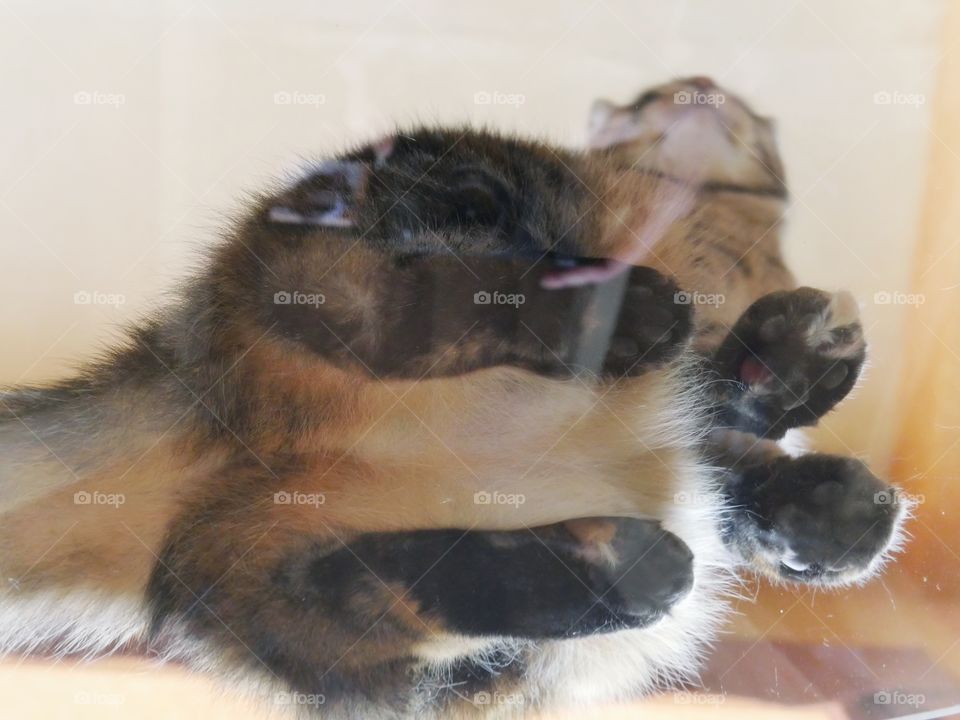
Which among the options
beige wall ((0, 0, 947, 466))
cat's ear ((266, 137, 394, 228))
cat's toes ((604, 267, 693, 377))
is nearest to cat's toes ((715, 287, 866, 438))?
cat's toes ((604, 267, 693, 377))

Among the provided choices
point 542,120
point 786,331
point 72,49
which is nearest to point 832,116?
point 542,120

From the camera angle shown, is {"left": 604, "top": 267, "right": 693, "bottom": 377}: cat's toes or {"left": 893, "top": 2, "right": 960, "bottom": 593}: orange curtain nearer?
{"left": 604, "top": 267, "right": 693, "bottom": 377}: cat's toes

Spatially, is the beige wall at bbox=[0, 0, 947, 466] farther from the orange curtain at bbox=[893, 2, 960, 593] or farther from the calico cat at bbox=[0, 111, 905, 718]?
the calico cat at bbox=[0, 111, 905, 718]

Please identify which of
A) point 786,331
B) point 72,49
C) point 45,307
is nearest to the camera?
point 786,331

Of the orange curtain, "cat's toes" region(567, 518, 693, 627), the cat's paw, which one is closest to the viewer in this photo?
"cat's toes" region(567, 518, 693, 627)

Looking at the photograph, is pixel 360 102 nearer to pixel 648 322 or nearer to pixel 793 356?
pixel 648 322

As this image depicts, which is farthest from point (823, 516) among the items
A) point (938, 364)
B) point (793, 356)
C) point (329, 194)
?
point (329, 194)

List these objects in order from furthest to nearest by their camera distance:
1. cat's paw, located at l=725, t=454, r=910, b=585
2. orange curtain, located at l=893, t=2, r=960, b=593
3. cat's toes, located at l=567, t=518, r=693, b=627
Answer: orange curtain, located at l=893, t=2, r=960, b=593
cat's paw, located at l=725, t=454, r=910, b=585
cat's toes, located at l=567, t=518, r=693, b=627

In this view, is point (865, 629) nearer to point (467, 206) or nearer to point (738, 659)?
point (738, 659)
